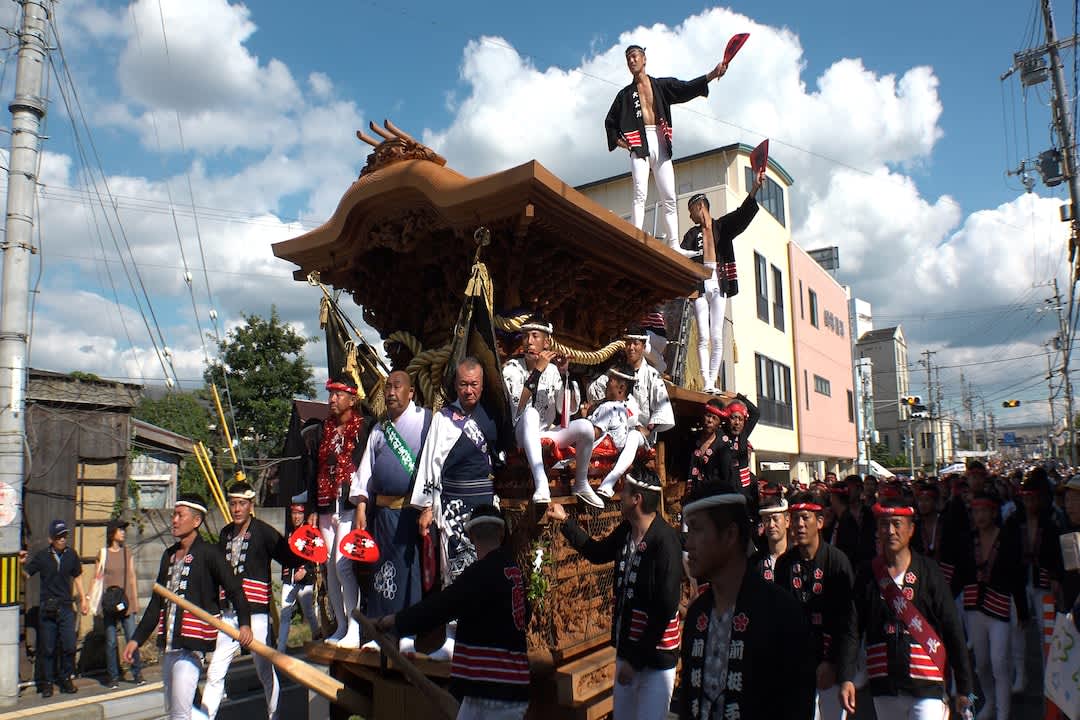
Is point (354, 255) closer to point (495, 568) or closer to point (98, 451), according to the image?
point (495, 568)

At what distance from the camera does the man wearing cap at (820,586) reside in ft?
13.6

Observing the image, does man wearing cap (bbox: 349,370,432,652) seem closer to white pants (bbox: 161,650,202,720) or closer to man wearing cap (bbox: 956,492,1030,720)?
white pants (bbox: 161,650,202,720)

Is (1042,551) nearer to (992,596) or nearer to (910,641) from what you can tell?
(992,596)

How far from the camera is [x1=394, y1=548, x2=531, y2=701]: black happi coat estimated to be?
364 centimetres

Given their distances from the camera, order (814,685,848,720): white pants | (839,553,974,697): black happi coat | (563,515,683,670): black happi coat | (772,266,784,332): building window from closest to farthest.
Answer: (839,553,974,697): black happi coat → (563,515,683,670): black happi coat → (814,685,848,720): white pants → (772,266,784,332): building window

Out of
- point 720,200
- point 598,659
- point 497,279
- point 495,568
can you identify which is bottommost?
point 598,659

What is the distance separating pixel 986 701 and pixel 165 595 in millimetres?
6549

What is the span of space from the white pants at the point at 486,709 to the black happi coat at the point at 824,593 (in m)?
1.68

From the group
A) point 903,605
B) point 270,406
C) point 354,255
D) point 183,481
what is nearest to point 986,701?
point 903,605

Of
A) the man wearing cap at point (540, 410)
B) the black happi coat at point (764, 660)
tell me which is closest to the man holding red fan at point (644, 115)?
the man wearing cap at point (540, 410)

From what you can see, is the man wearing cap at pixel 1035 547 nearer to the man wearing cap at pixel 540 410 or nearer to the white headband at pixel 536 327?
the man wearing cap at pixel 540 410

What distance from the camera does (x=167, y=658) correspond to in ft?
17.5

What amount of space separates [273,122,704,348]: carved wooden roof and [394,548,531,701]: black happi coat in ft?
7.58

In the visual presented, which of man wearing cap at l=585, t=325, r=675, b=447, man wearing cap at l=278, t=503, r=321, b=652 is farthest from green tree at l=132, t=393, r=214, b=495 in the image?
man wearing cap at l=585, t=325, r=675, b=447
